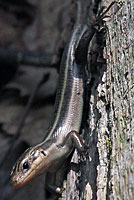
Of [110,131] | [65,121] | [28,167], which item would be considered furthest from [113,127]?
[65,121]

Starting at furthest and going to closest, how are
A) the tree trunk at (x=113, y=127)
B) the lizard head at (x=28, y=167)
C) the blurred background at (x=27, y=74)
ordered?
1. the blurred background at (x=27, y=74)
2. the lizard head at (x=28, y=167)
3. the tree trunk at (x=113, y=127)

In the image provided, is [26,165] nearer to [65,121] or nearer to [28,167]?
[28,167]

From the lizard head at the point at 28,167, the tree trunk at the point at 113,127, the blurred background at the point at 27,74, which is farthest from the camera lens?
the blurred background at the point at 27,74

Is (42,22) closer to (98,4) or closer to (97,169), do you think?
(98,4)

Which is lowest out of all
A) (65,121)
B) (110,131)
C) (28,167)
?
(28,167)

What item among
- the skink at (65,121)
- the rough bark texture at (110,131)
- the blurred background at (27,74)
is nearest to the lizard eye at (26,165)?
the skink at (65,121)

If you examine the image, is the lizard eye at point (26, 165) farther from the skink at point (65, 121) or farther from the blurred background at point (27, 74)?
the blurred background at point (27, 74)
